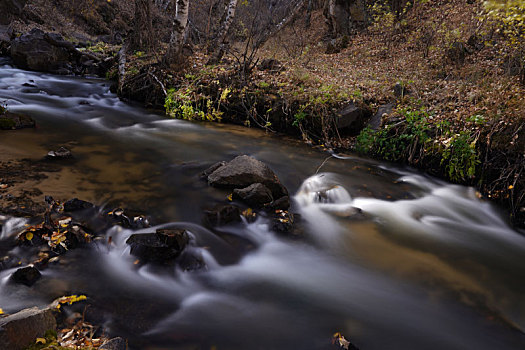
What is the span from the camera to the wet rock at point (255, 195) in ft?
15.3

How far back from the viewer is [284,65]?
10711 mm

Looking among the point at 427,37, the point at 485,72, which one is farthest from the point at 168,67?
the point at 427,37

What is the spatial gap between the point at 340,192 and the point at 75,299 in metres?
4.29

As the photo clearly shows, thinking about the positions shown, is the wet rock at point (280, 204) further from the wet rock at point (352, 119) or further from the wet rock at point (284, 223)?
the wet rock at point (352, 119)

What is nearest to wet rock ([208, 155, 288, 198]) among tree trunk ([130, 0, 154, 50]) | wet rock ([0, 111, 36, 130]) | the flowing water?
the flowing water

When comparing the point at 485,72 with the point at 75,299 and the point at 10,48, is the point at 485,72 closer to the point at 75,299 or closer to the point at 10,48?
the point at 75,299

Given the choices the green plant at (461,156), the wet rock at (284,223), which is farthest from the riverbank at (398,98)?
the wet rock at (284,223)

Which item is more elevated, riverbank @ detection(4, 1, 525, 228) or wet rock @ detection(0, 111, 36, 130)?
riverbank @ detection(4, 1, 525, 228)

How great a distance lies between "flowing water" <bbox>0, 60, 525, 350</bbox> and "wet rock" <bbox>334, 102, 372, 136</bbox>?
1501 millimetres

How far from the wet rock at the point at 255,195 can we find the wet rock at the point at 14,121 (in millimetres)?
→ 5298

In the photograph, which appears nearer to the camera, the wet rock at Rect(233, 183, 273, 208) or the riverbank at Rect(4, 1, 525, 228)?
the wet rock at Rect(233, 183, 273, 208)

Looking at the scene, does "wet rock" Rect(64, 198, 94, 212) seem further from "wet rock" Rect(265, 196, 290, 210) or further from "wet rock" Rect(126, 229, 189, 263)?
"wet rock" Rect(265, 196, 290, 210)

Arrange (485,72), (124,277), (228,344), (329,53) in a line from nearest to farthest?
(228,344), (124,277), (485,72), (329,53)

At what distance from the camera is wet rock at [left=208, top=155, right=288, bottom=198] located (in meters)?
4.93
